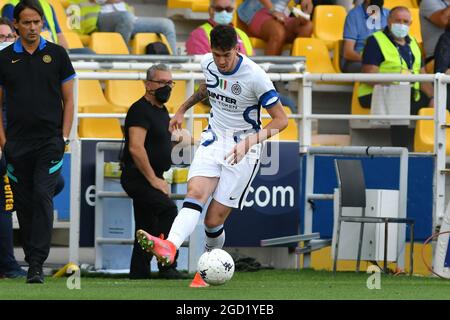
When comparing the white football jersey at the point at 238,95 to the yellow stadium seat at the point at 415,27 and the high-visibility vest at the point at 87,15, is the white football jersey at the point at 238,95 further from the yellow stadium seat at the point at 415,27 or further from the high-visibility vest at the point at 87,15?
the yellow stadium seat at the point at 415,27

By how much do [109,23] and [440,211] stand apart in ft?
16.8

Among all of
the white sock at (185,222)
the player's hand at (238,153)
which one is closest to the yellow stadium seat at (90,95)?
the white sock at (185,222)

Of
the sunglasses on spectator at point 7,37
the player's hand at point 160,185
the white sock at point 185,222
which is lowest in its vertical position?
the white sock at point 185,222

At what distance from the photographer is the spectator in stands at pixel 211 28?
1638cm

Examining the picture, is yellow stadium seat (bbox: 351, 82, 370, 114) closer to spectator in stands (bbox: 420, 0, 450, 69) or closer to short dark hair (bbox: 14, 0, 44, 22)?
spectator in stands (bbox: 420, 0, 450, 69)

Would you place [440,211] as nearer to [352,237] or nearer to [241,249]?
[352,237]

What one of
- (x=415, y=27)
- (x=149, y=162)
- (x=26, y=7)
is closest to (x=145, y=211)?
(x=149, y=162)

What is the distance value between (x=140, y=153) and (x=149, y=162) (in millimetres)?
211

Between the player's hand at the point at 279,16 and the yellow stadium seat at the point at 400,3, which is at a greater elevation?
the yellow stadium seat at the point at 400,3

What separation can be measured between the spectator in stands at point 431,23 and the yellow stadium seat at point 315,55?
136 centimetres

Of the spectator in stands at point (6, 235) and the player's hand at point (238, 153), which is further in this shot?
the spectator in stands at point (6, 235)

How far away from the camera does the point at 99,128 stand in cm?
1509

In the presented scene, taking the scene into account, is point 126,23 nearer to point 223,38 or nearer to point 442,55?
point 442,55

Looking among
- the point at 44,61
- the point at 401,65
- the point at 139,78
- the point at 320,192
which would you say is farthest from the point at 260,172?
the point at 44,61
